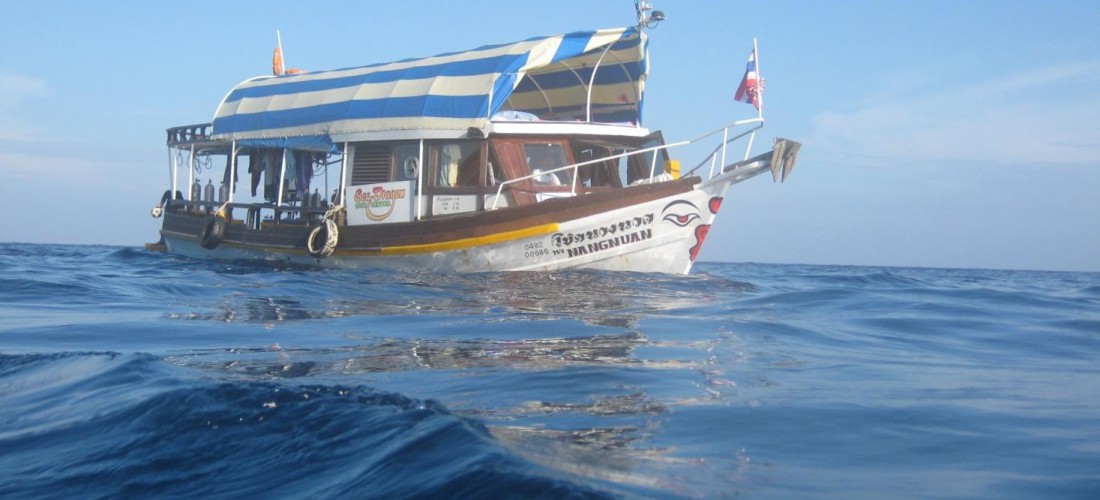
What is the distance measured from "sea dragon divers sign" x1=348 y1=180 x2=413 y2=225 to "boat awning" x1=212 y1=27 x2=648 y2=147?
748 millimetres

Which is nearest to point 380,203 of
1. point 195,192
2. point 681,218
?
point 681,218

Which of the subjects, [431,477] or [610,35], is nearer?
[431,477]

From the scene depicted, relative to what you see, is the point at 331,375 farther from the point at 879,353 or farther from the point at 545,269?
the point at 545,269

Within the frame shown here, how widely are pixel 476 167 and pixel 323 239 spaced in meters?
2.52

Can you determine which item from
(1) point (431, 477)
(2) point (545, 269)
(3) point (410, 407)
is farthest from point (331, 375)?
(2) point (545, 269)

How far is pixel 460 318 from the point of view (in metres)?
7.96

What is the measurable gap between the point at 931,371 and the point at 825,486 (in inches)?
116

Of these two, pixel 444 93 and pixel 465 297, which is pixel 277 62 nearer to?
pixel 444 93

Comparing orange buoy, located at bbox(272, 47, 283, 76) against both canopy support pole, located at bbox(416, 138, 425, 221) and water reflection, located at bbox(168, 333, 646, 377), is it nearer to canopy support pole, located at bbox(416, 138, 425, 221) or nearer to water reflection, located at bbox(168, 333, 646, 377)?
canopy support pole, located at bbox(416, 138, 425, 221)

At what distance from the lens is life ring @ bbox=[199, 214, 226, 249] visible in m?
17.0

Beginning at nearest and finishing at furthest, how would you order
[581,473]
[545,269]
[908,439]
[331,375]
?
[581,473], [908,439], [331,375], [545,269]

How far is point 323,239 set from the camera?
14359 mm

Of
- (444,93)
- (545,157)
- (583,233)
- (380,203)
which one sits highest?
(444,93)

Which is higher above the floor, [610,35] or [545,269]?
[610,35]
